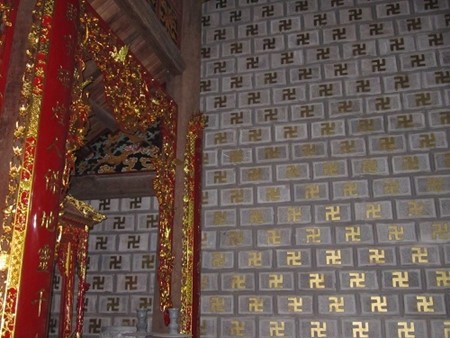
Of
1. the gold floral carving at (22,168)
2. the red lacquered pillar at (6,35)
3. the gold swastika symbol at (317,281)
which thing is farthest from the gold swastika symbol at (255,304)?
the red lacquered pillar at (6,35)

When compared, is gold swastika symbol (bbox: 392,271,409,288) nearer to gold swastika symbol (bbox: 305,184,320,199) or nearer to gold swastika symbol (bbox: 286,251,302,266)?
gold swastika symbol (bbox: 286,251,302,266)

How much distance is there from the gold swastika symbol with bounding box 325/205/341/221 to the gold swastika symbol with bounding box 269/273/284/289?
23.1 inches

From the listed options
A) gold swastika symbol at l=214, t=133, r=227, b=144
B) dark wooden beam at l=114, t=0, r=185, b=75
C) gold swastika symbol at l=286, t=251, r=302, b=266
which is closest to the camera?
dark wooden beam at l=114, t=0, r=185, b=75

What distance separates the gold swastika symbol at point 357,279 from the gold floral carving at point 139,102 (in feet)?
4.43

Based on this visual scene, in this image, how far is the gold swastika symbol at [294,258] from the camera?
3.94m

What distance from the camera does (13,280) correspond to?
6.48 feet

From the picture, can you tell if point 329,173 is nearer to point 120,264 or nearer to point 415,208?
point 415,208

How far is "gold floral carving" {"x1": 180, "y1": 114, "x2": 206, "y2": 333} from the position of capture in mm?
3820

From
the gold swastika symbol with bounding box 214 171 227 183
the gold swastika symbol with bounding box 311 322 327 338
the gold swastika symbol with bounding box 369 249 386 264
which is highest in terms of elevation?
the gold swastika symbol with bounding box 214 171 227 183

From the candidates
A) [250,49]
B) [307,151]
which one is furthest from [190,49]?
[307,151]

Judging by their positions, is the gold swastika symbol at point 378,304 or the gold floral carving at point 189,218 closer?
the gold swastika symbol at point 378,304

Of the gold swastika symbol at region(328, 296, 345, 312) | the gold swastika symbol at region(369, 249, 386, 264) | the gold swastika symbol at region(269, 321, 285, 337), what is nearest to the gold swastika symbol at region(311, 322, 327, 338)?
the gold swastika symbol at region(328, 296, 345, 312)

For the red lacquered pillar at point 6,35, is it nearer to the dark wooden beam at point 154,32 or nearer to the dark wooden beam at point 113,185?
the dark wooden beam at point 154,32

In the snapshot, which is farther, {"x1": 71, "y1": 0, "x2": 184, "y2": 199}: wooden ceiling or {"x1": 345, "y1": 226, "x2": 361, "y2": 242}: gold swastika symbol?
{"x1": 345, "y1": 226, "x2": 361, "y2": 242}: gold swastika symbol
